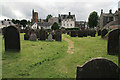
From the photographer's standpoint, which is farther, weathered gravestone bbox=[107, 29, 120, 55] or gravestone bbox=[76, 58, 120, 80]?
weathered gravestone bbox=[107, 29, 120, 55]

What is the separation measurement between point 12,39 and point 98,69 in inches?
309

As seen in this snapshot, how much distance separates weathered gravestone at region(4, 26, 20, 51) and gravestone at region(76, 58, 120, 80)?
7.20m

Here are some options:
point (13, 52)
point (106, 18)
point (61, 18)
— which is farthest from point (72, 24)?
point (13, 52)

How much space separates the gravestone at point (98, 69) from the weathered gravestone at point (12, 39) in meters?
7.20

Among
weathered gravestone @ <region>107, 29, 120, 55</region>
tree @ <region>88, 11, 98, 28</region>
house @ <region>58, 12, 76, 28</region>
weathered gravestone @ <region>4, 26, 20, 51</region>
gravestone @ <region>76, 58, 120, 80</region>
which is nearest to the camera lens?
gravestone @ <region>76, 58, 120, 80</region>

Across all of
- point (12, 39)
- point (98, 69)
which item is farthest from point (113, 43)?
point (12, 39)

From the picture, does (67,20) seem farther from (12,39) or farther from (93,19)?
(12,39)

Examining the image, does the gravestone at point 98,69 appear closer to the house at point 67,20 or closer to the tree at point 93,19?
the tree at point 93,19

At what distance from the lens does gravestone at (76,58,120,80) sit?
323 cm

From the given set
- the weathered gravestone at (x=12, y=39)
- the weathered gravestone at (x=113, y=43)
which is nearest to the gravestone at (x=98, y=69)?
the weathered gravestone at (x=113, y=43)

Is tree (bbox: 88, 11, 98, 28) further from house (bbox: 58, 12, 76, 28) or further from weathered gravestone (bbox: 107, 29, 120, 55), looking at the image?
weathered gravestone (bbox: 107, 29, 120, 55)

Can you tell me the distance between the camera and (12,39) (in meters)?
8.98

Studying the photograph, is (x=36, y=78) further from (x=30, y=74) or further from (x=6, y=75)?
(x=6, y=75)

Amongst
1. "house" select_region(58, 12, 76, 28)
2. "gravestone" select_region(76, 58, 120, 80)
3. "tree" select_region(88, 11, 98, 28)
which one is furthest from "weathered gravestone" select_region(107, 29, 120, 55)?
"house" select_region(58, 12, 76, 28)
